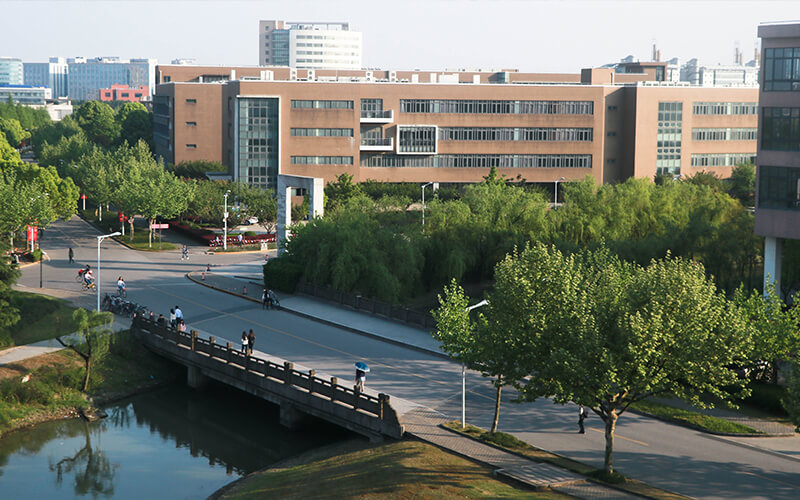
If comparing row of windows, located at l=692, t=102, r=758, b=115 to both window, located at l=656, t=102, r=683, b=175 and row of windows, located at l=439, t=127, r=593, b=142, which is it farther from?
row of windows, located at l=439, t=127, r=593, b=142

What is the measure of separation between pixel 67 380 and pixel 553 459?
2319 centimetres

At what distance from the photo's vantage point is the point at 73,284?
2335 inches

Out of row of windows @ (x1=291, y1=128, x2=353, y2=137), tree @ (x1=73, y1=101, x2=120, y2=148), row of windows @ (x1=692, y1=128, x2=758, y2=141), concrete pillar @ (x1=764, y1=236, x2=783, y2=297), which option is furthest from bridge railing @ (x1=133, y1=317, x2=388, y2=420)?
tree @ (x1=73, y1=101, x2=120, y2=148)

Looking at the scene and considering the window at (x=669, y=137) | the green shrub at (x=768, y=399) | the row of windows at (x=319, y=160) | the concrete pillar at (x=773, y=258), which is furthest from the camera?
the window at (x=669, y=137)

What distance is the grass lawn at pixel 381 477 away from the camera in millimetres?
26172

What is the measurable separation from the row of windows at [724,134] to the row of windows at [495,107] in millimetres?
13255

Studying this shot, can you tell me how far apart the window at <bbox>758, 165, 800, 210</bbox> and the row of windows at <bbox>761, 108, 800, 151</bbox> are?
3.53ft

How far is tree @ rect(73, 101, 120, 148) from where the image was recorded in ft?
557

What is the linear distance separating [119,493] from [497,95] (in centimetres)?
7526

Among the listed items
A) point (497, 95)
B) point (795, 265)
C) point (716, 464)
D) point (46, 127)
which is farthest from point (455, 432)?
point (46, 127)


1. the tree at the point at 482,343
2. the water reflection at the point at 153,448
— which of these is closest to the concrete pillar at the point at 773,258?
the tree at the point at 482,343

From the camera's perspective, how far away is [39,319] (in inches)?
1944

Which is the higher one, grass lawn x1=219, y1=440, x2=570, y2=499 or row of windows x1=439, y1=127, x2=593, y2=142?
row of windows x1=439, y1=127, x2=593, y2=142

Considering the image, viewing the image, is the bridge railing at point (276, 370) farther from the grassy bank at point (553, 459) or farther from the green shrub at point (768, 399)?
the green shrub at point (768, 399)
